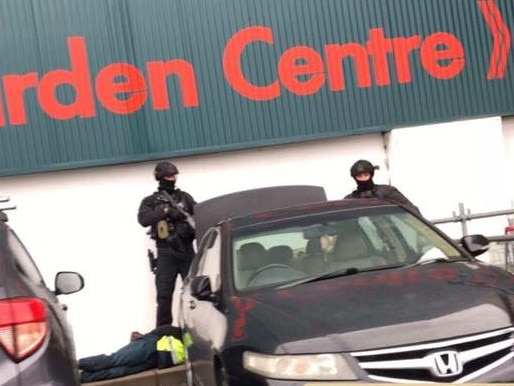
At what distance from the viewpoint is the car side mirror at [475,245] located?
523 centimetres

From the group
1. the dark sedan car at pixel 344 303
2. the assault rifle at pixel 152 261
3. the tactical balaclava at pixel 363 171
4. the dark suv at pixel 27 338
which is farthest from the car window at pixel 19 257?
the assault rifle at pixel 152 261

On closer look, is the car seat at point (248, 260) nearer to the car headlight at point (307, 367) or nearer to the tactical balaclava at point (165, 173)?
the car headlight at point (307, 367)

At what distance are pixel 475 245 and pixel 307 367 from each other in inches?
79.3

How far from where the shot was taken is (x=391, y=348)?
3.71 m

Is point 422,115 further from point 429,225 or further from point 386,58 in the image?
point 429,225

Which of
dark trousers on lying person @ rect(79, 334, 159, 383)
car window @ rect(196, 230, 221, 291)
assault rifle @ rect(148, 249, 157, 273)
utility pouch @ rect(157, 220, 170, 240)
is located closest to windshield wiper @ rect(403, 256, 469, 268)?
car window @ rect(196, 230, 221, 291)

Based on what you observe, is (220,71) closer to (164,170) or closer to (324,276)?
(164,170)

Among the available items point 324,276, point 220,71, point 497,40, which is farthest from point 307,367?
point 497,40

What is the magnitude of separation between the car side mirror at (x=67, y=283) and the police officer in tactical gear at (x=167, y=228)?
3.31 m

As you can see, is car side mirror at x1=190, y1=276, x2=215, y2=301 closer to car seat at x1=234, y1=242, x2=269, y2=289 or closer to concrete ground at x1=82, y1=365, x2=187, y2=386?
car seat at x1=234, y1=242, x2=269, y2=289

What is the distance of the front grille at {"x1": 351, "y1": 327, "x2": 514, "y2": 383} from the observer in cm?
368

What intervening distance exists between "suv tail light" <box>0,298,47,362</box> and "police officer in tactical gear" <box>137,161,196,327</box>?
4.96 metres

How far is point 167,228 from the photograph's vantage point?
8.41m

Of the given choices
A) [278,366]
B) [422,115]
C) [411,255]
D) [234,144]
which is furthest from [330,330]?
[422,115]
